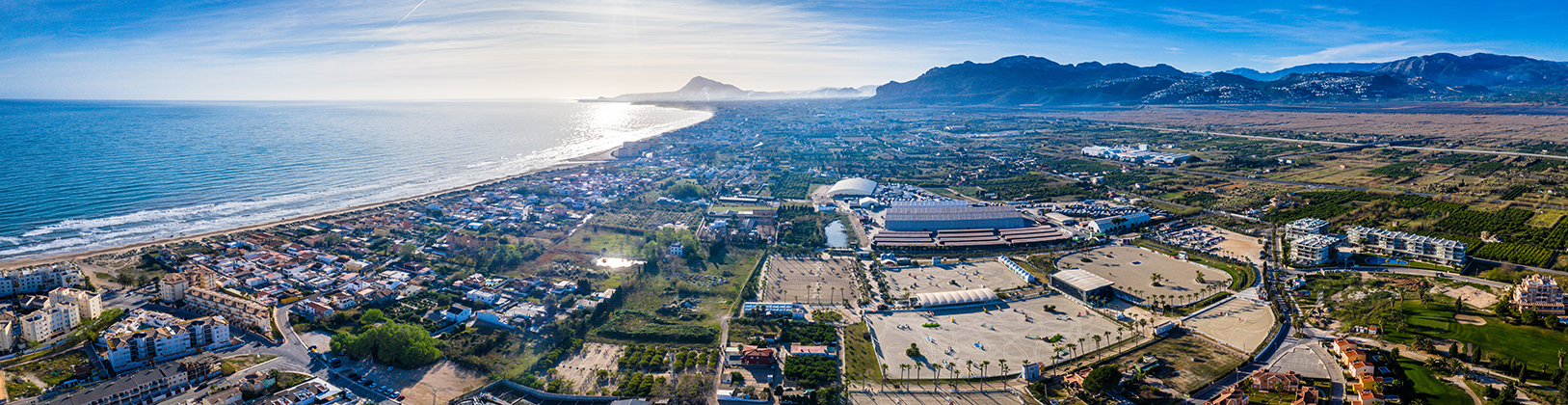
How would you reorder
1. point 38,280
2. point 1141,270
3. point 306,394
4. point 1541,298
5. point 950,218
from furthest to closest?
point 950,218, point 1141,270, point 38,280, point 1541,298, point 306,394

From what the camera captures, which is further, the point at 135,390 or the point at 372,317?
the point at 372,317

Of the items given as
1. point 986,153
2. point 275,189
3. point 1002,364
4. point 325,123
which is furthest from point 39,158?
point 986,153

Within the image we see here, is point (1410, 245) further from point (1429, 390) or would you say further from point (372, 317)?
point (372, 317)

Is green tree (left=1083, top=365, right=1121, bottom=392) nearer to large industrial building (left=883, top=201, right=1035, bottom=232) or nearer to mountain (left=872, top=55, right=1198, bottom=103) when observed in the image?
large industrial building (left=883, top=201, right=1035, bottom=232)

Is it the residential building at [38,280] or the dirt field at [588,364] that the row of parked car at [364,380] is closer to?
the dirt field at [588,364]

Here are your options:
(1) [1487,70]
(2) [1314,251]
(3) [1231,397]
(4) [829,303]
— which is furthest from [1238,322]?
(1) [1487,70]

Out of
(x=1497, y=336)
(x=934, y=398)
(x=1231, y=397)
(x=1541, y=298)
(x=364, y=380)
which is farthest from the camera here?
(x=1541, y=298)

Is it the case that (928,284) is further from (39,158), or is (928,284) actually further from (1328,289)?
(39,158)

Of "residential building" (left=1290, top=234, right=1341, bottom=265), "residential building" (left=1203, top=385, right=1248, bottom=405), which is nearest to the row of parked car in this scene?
"residential building" (left=1203, top=385, right=1248, bottom=405)
